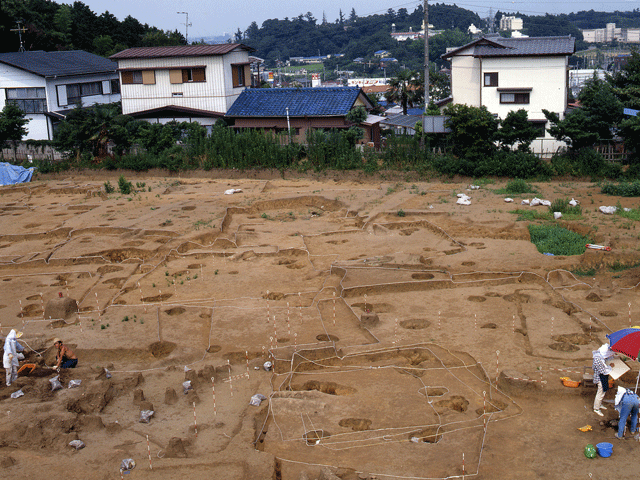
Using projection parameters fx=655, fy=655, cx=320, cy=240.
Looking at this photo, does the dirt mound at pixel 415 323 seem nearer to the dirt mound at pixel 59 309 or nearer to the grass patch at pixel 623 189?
the dirt mound at pixel 59 309

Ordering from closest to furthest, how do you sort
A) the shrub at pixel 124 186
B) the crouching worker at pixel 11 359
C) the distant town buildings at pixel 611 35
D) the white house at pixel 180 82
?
the crouching worker at pixel 11 359, the shrub at pixel 124 186, the white house at pixel 180 82, the distant town buildings at pixel 611 35

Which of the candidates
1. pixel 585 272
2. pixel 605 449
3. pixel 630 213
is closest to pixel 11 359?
pixel 605 449

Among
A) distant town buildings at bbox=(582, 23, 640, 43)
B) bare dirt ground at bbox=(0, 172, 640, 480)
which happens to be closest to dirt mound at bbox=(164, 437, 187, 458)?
bare dirt ground at bbox=(0, 172, 640, 480)

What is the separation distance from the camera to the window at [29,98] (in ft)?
119

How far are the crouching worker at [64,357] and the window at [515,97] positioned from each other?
87.6ft

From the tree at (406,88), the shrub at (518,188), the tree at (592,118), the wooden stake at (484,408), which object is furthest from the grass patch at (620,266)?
the tree at (406,88)

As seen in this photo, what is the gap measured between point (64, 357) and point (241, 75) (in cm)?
2743

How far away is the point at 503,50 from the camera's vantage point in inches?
1284

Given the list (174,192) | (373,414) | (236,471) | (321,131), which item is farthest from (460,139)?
(236,471)

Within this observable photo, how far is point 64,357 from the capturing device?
11.6 metres

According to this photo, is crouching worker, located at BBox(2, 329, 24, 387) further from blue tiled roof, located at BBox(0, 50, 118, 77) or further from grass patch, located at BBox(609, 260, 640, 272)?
blue tiled roof, located at BBox(0, 50, 118, 77)

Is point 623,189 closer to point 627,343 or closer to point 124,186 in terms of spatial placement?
point 627,343

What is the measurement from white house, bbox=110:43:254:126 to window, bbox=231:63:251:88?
5 centimetres

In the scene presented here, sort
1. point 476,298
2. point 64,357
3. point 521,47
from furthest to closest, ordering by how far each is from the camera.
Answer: point 521,47 → point 476,298 → point 64,357
